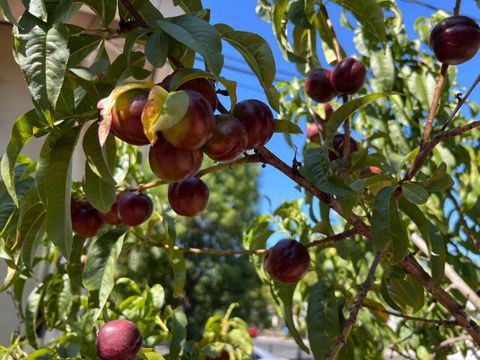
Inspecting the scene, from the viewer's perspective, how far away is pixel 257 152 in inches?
20.4

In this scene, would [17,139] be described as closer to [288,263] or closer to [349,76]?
[288,263]

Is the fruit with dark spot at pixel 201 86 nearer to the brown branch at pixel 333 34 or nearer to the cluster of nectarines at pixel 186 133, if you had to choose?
the cluster of nectarines at pixel 186 133

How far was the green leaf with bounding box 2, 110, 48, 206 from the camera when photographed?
1.56ft

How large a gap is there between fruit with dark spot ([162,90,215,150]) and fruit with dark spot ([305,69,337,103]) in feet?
1.65

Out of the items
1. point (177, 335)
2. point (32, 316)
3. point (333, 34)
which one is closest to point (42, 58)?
point (333, 34)

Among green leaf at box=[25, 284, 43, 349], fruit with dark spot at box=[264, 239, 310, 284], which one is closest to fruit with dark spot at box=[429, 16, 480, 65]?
fruit with dark spot at box=[264, 239, 310, 284]

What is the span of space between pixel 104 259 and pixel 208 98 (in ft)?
1.40

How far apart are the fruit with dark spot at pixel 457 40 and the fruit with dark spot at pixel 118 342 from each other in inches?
22.9

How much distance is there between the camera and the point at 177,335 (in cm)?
102

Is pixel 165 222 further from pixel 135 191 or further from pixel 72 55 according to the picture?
pixel 72 55

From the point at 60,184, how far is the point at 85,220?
390 mm

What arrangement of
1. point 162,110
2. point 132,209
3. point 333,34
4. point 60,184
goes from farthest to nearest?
1. point 333,34
2. point 132,209
3. point 60,184
4. point 162,110

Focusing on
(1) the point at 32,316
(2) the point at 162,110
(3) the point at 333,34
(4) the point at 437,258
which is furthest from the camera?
(1) the point at 32,316

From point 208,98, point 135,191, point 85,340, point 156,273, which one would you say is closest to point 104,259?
point 135,191
